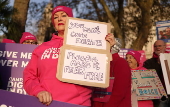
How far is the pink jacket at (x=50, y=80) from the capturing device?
2.37m

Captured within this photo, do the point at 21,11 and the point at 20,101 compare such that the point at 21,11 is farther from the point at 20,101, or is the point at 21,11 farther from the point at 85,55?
the point at 20,101

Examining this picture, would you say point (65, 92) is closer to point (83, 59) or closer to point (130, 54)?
point (83, 59)

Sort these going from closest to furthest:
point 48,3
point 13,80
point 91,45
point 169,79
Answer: point 91,45, point 13,80, point 169,79, point 48,3

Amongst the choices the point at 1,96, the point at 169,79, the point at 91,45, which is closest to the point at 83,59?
the point at 91,45

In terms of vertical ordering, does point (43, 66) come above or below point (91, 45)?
below

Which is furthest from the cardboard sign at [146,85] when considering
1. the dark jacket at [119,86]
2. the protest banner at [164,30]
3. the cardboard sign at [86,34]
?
the protest banner at [164,30]

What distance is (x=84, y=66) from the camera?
247 centimetres

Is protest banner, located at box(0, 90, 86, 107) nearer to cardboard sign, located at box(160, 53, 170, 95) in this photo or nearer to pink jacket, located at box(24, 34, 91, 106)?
pink jacket, located at box(24, 34, 91, 106)

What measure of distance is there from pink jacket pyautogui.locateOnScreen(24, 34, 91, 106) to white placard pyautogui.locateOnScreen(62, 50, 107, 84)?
0.09 meters

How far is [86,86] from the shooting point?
2.48 meters

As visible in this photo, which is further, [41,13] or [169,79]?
[41,13]

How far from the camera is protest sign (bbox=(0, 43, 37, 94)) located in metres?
4.00

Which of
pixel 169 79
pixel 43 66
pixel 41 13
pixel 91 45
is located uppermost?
Result: pixel 41 13

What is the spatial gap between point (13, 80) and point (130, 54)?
2.25 metres
